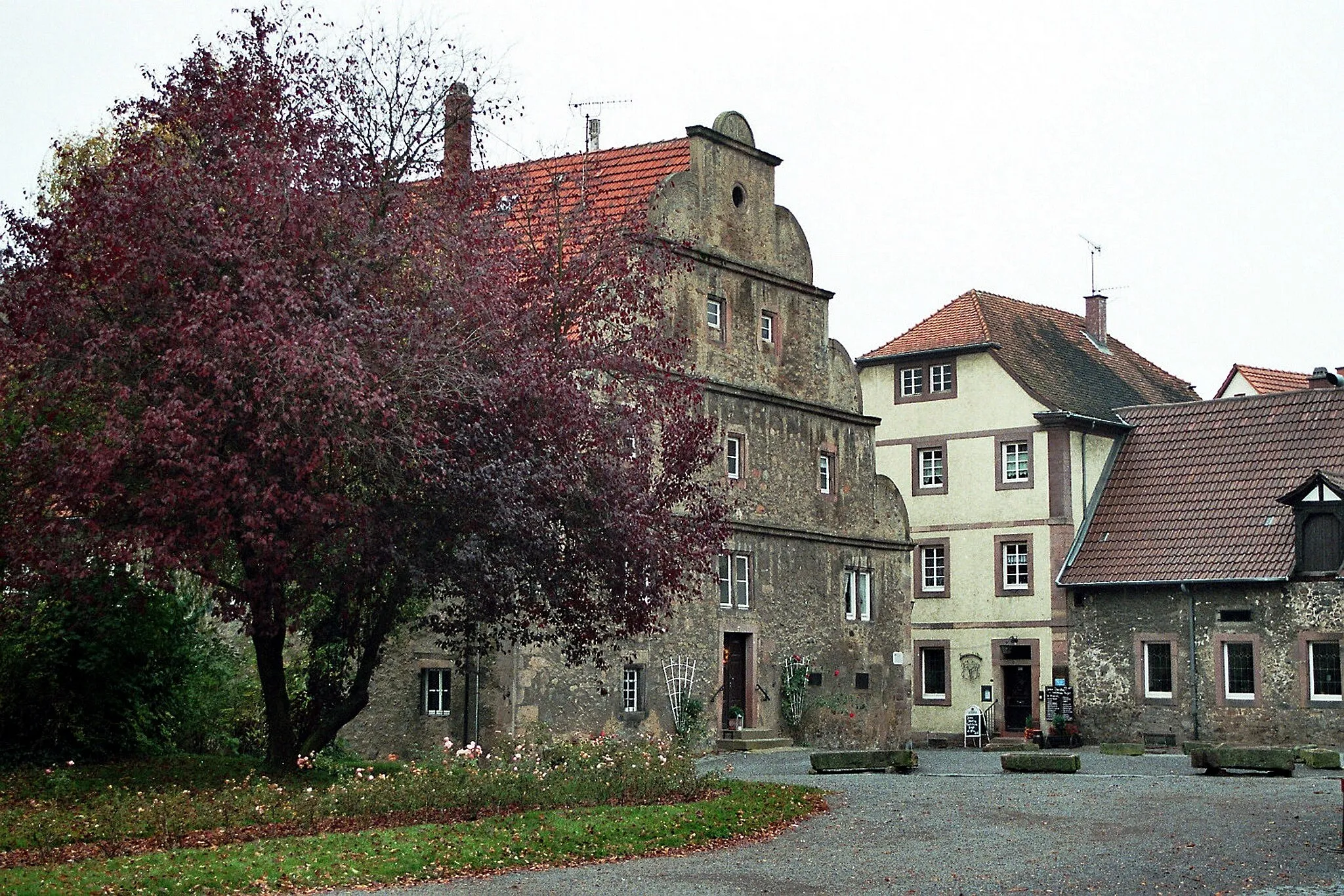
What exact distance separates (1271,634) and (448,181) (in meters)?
24.9

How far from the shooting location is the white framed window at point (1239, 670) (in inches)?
1558

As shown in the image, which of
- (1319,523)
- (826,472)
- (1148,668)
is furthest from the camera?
(1148,668)

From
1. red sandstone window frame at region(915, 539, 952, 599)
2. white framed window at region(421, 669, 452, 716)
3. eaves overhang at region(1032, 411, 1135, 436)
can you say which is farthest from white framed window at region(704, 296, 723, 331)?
red sandstone window frame at region(915, 539, 952, 599)

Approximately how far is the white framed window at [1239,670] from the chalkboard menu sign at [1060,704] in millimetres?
3972

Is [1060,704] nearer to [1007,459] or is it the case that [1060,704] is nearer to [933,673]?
[933,673]

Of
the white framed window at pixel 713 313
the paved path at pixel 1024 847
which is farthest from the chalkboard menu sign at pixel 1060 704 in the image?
the paved path at pixel 1024 847

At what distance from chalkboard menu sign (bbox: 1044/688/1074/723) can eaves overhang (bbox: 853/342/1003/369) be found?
9.81 meters

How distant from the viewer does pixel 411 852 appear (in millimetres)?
15453

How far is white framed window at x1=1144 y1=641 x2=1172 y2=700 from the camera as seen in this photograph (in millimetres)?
41103

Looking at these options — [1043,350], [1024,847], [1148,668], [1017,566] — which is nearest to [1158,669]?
[1148,668]

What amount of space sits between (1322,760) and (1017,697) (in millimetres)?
15854

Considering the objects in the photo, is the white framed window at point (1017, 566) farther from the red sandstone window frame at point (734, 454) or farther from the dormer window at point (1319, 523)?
the red sandstone window frame at point (734, 454)

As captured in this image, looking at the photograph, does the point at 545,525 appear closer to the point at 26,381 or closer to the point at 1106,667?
the point at 26,381

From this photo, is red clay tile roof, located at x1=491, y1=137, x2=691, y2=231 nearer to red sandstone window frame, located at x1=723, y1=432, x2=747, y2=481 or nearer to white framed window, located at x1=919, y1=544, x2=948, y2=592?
red sandstone window frame, located at x1=723, y1=432, x2=747, y2=481
